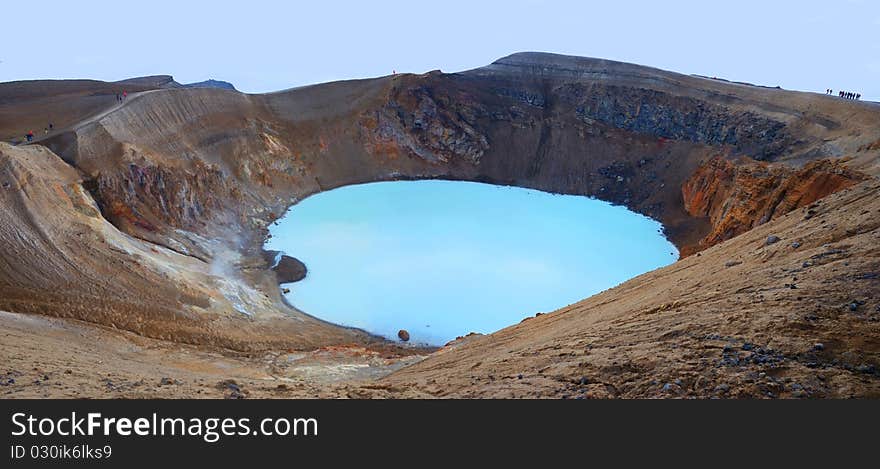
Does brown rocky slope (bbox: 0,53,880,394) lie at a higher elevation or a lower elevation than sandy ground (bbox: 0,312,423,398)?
higher

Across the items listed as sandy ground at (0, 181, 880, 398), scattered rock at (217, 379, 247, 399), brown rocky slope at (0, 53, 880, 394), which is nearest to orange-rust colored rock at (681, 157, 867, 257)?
brown rocky slope at (0, 53, 880, 394)

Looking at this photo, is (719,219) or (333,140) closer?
(719,219)

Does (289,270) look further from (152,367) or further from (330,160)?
(330,160)

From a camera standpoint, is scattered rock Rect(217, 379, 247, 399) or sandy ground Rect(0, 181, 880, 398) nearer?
sandy ground Rect(0, 181, 880, 398)

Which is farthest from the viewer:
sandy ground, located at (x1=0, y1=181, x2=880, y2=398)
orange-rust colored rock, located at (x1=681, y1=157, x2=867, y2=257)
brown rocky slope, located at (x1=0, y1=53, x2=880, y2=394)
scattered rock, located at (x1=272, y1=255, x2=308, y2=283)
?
scattered rock, located at (x1=272, y1=255, x2=308, y2=283)

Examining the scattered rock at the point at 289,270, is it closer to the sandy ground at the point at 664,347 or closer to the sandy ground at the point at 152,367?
the sandy ground at the point at 152,367

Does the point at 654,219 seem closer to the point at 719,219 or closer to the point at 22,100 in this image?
the point at 719,219

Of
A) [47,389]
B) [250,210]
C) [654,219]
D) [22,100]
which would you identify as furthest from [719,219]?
[22,100]

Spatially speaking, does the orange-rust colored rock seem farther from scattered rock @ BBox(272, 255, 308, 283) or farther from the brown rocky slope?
scattered rock @ BBox(272, 255, 308, 283)

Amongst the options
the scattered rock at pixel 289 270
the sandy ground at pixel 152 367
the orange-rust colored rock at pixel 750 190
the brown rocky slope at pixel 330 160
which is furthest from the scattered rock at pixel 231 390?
the orange-rust colored rock at pixel 750 190
